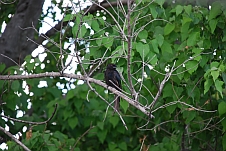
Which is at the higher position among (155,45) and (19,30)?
(19,30)

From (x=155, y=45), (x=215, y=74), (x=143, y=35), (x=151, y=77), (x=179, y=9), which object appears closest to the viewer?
(x=215, y=74)

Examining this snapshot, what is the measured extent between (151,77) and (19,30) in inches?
90.0

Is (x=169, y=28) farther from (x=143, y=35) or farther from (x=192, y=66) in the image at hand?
(x=192, y=66)

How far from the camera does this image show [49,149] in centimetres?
667

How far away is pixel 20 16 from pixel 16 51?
1.52ft

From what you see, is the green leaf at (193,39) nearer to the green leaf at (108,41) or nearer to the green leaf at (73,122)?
the green leaf at (108,41)

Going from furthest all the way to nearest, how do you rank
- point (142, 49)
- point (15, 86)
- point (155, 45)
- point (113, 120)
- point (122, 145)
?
point (122, 145) → point (113, 120) → point (15, 86) → point (155, 45) → point (142, 49)

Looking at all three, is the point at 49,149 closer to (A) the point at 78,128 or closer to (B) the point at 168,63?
(B) the point at 168,63

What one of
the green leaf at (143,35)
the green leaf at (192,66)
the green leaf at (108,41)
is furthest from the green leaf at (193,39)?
the green leaf at (108,41)

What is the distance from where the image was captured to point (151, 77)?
6324 millimetres

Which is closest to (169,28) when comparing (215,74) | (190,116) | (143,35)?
(143,35)

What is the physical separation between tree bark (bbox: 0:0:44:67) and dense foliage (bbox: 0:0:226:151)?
408 millimetres

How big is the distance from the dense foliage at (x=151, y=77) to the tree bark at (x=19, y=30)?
41cm

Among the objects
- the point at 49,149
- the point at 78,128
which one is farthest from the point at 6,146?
the point at 78,128
